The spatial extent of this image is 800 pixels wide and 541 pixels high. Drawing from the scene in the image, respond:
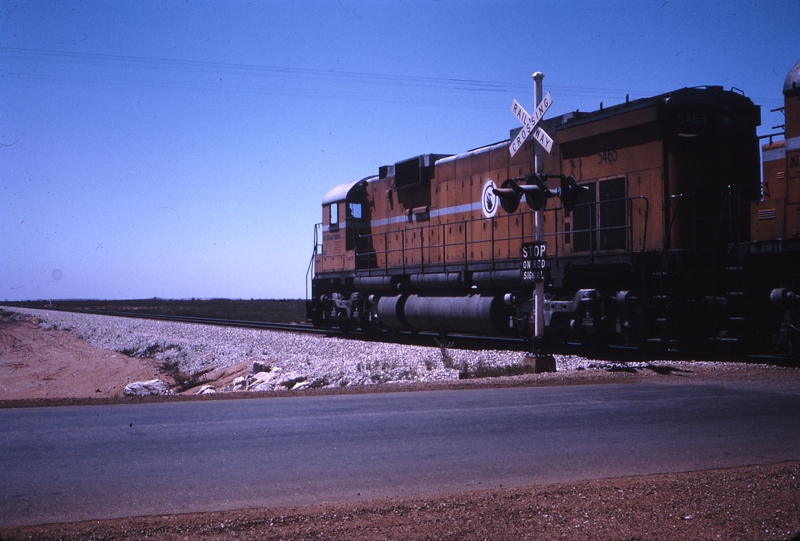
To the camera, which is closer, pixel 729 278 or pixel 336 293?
pixel 729 278

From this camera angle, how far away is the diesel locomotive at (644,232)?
12461mm

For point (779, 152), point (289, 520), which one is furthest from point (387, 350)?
point (289, 520)

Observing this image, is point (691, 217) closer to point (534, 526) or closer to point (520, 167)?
point (520, 167)

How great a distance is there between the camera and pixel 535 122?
511 inches

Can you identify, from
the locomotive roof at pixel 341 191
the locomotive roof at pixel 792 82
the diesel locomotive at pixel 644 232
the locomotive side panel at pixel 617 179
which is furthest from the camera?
the locomotive roof at pixel 341 191

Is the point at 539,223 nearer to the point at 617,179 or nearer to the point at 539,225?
the point at 539,225

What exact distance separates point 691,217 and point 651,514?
1022cm

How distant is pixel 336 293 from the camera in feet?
81.0

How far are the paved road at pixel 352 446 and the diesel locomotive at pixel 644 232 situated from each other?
3875mm

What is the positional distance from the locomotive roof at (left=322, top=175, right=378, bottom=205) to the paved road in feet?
47.6

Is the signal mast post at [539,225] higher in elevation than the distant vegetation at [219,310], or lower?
higher

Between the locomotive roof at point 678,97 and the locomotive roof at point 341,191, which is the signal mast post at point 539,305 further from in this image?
the locomotive roof at point 341,191

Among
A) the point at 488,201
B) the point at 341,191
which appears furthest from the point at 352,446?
the point at 341,191

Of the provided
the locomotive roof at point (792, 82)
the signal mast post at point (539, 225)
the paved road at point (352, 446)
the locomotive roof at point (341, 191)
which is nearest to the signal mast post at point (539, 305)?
the signal mast post at point (539, 225)
